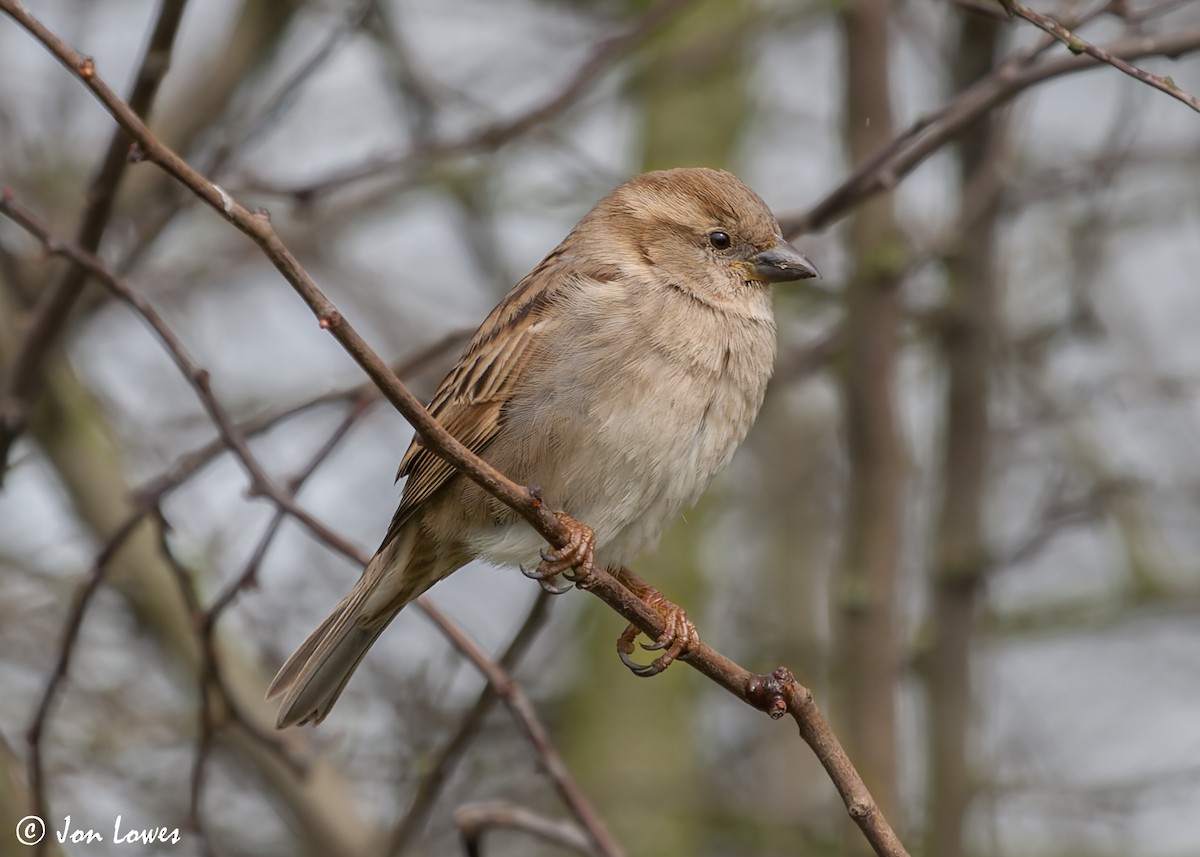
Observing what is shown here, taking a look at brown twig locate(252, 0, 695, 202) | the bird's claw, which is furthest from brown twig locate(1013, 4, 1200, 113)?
brown twig locate(252, 0, 695, 202)

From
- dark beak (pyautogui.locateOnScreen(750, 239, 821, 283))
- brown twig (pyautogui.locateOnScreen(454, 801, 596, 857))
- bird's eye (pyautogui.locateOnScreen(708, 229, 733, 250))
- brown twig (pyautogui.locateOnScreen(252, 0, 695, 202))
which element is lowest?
brown twig (pyautogui.locateOnScreen(454, 801, 596, 857))

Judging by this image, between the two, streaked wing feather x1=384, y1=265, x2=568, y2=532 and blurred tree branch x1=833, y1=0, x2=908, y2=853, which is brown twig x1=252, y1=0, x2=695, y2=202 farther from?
streaked wing feather x1=384, y1=265, x2=568, y2=532

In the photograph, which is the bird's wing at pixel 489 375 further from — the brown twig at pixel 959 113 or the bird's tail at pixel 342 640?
the brown twig at pixel 959 113

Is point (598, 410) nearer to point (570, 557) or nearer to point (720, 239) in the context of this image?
point (570, 557)

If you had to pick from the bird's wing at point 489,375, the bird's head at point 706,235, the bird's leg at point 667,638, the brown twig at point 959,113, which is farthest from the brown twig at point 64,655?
the brown twig at point 959,113

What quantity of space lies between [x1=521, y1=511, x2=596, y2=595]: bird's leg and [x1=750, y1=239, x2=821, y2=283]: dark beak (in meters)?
1.14

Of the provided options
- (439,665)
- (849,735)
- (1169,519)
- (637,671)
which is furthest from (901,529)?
(1169,519)

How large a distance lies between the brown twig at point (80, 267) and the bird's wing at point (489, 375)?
1062mm

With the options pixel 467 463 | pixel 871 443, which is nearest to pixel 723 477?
pixel 871 443

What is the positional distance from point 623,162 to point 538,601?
4.74m

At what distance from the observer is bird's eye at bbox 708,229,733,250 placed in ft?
15.2

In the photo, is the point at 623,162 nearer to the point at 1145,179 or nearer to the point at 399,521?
the point at 1145,179

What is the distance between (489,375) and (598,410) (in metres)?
0.44

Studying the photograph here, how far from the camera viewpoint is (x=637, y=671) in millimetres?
4020
